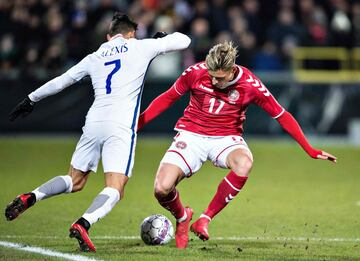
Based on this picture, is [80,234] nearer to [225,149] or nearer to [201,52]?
[225,149]

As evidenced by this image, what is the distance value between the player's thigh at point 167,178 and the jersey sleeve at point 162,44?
102 cm

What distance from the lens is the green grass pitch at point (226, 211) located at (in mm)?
7992

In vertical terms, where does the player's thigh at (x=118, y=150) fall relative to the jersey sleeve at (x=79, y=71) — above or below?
below

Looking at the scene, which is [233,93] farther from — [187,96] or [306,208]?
[187,96]

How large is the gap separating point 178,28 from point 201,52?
0.72 metres

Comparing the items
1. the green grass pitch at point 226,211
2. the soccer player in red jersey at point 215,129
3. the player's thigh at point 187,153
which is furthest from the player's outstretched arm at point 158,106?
the green grass pitch at point 226,211

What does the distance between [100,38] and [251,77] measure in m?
10.9

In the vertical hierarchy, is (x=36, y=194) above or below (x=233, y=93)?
below

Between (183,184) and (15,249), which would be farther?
(183,184)

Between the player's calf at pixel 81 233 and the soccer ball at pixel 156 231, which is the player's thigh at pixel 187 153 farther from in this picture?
the player's calf at pixel 81 233

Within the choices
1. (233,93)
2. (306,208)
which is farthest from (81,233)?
(306,208)

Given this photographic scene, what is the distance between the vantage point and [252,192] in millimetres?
12508

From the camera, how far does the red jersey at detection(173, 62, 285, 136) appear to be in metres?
8.58

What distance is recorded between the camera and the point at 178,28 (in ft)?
63.9
